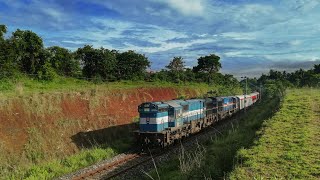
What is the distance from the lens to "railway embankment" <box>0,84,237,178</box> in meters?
21.2

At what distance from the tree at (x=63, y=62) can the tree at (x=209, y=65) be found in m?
48.0

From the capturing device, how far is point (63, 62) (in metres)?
43.0

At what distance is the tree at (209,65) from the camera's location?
8781 cm

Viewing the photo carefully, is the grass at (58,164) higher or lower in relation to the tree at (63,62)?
lower

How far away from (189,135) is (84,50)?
21.8 metres

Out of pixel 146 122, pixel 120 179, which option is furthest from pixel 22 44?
pixel 120 179

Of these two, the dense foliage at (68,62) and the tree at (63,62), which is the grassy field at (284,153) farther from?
the tree at (63,62)

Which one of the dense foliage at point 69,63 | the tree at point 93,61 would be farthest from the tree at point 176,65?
the tree at point 93,61

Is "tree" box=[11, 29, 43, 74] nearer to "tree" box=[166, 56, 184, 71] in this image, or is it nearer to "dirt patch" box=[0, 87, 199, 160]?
"dirt patch" box=[0, 87, 199, 160]

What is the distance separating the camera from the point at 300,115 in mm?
21797

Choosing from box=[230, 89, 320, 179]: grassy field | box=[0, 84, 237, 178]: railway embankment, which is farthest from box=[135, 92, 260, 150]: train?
box=[230, 89, 320, 179]: grassy field

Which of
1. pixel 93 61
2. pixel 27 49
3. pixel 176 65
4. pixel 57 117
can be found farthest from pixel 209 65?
pixel 57 117

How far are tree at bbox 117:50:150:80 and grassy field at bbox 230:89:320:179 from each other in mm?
33751

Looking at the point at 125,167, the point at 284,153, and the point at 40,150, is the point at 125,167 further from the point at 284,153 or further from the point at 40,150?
the point at 284,153
